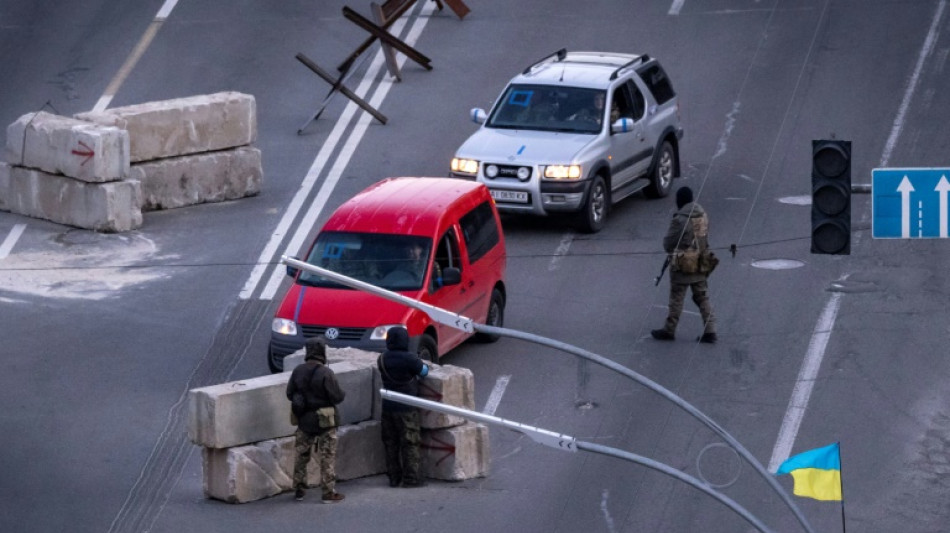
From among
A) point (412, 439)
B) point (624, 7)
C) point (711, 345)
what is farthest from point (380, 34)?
point (412, 439)

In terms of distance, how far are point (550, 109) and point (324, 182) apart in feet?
12.1

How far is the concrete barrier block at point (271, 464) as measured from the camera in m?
15.9

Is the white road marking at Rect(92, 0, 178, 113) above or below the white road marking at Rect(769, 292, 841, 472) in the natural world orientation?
above

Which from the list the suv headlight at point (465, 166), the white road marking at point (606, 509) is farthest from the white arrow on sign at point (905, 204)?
the suv headlight at point (465, 166)

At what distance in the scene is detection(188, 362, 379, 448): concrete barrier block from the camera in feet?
51.7

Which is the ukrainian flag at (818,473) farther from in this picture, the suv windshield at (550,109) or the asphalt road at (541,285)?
the suv windshield at (550,109)

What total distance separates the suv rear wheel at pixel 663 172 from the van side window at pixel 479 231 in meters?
5.22

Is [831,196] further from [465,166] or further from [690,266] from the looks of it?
[465,166]

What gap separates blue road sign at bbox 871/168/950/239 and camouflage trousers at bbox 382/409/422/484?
15.1 ft

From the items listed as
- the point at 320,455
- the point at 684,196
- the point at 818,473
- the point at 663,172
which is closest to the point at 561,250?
the point at 663,172

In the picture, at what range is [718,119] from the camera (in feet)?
93.2

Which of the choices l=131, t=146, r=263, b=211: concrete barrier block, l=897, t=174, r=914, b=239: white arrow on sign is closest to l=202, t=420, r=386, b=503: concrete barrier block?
l=897, t=174, r=914, b=239: white arrow on sign

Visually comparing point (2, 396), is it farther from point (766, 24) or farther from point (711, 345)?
point (766, 24)

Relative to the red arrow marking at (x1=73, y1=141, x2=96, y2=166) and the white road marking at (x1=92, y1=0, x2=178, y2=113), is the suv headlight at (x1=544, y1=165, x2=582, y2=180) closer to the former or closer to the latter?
the red arrow marking at (x1=73, y1=141, x2=96, y2=166)
